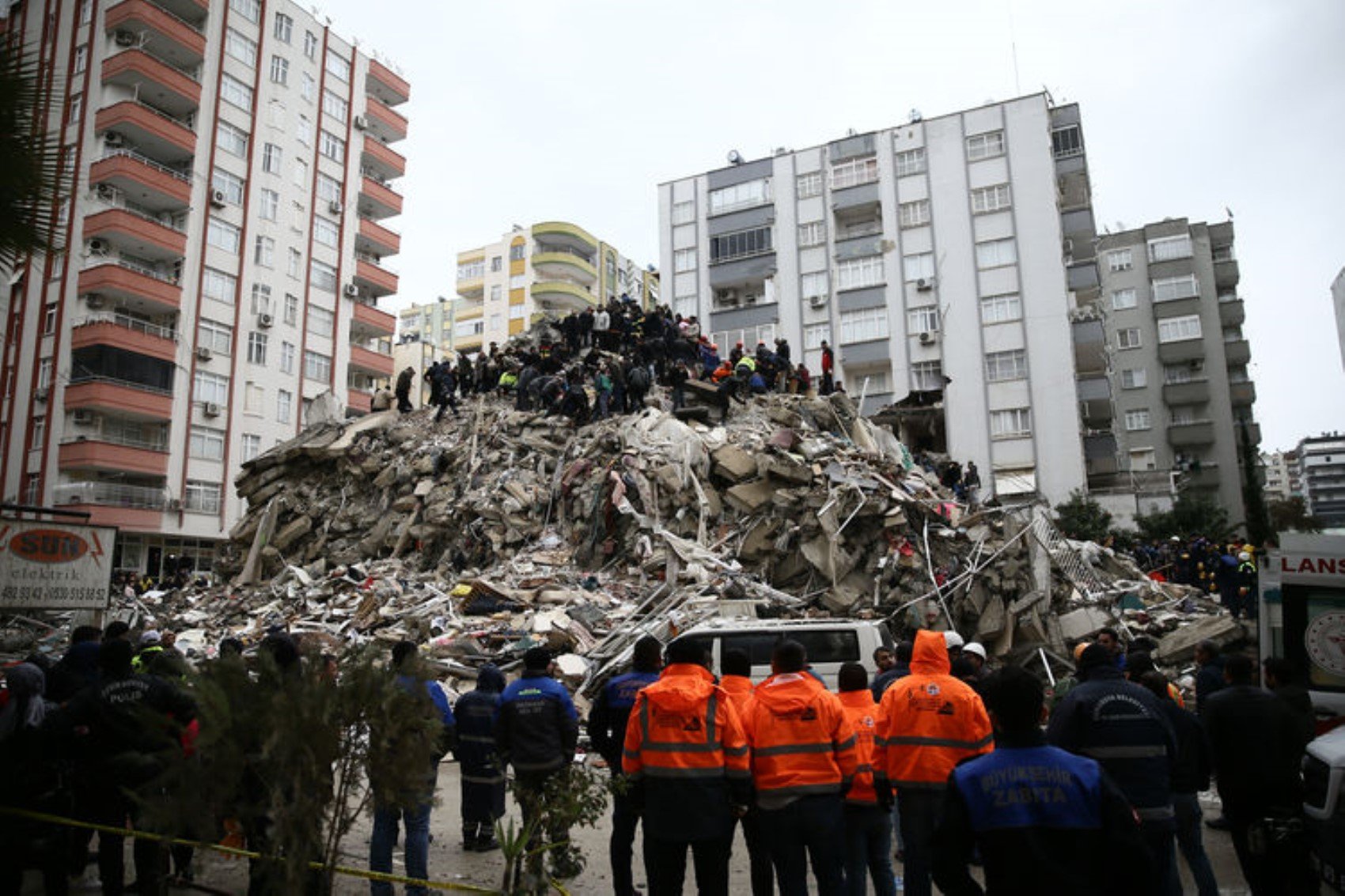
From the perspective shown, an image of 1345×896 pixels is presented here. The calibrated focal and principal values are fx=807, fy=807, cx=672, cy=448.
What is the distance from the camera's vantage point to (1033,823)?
258 cm

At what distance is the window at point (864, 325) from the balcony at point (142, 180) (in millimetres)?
30157

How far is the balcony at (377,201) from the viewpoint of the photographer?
43031 mm

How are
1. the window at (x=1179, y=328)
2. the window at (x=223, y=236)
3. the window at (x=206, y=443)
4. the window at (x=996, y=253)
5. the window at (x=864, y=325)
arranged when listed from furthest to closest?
the window at (x=1179, y=328), the window at (x=864, y=325), the window at (x=996, y=253), the window at (x=223, y=236), the window at (x=206, y=443)

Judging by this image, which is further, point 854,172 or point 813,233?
point 813,233

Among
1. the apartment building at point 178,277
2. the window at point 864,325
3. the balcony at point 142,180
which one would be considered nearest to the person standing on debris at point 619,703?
the apartment building at point 178,277

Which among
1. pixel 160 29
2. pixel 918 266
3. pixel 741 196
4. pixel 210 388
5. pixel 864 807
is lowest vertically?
pixel 864 807

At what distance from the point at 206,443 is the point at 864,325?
30288 mm

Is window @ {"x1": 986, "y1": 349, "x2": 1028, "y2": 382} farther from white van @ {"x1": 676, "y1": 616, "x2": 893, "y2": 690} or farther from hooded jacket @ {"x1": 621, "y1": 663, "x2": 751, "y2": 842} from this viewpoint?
hooded jacket @ {"x1": 621, "y1": 663, "x2": 751, "y2": 842}

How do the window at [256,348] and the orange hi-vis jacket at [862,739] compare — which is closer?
the orange hi-vis jacket at [862,739]

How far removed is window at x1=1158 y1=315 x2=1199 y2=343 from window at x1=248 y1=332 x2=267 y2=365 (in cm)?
4963

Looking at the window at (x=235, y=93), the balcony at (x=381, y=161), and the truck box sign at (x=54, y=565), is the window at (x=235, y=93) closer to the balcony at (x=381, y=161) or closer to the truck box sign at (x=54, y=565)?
the balcony at (x=381, y=161)

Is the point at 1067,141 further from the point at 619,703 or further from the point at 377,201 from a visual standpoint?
the point at 619,703

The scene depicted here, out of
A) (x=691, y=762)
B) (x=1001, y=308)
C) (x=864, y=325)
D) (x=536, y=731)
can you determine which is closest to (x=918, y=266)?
(x=864, y=325)

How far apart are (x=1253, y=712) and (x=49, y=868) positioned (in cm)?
715
